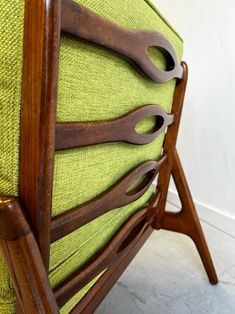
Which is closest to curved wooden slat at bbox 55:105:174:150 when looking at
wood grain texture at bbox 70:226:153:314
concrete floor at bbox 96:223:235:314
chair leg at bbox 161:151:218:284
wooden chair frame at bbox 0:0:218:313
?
wooden chair frame at bbox 0:0:218:313

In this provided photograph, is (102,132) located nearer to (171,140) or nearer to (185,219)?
(171,140)

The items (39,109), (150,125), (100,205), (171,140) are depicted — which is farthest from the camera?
(171,140)

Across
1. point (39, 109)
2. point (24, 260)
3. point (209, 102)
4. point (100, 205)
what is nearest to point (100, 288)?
point (100, 205)

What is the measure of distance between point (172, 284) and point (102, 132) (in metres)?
0.95

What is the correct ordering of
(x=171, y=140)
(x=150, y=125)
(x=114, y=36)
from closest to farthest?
(x=114, y=36) → (x=150, y=125) → (x=171, y=140)

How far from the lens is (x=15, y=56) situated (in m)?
0.32

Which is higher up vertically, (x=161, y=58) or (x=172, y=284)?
(x=161, y=58)

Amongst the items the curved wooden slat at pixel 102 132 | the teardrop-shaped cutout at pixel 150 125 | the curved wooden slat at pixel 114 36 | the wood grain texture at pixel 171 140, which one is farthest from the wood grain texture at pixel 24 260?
the wood grain texture at pixel 171 140

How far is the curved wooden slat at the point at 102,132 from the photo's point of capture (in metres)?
0.39

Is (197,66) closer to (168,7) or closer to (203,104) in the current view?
(203,104)

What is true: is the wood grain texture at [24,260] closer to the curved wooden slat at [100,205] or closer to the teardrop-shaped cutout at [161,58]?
the curved wooden slat at [100,205]

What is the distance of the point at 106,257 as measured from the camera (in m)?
0.64

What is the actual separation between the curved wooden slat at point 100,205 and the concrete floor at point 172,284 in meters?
0.55

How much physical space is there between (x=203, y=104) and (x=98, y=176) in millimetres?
1294
